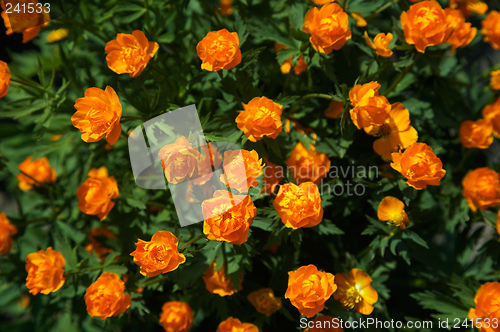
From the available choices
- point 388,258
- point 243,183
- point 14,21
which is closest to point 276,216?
point 243,183

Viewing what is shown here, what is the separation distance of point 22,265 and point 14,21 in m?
0.86

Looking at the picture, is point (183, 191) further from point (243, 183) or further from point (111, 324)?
point (111, 324)

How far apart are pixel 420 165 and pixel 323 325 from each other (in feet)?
1.79

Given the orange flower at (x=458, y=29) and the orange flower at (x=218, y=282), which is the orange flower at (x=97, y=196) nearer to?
the orange flower at (x=218, y=282)

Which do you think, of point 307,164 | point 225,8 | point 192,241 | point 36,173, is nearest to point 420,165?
point 307,164

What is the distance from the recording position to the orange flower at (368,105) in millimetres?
1043

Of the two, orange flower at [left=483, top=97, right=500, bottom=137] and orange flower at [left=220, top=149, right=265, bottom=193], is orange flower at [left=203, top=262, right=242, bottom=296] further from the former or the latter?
orange flower at [left=483, top=97, right=500, bottom=137]

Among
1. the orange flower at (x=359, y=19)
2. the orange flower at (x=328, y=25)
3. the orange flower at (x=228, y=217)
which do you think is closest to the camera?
the orange flower at (x=228, y=217)

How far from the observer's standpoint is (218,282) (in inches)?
49.1

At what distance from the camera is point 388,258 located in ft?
5.21

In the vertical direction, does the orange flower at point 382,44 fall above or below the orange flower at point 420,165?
above

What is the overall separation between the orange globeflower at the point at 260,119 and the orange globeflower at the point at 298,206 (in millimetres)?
157

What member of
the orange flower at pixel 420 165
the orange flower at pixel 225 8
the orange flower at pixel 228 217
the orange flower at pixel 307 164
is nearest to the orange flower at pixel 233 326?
the orange flower at pixel 228 217

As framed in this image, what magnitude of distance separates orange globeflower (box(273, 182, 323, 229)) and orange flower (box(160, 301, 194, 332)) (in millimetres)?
490
